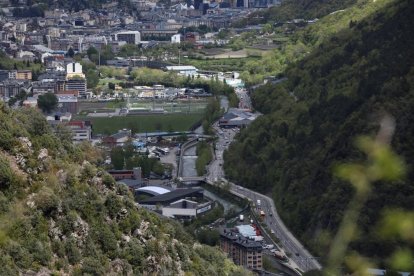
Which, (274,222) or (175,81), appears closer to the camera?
(274,222)

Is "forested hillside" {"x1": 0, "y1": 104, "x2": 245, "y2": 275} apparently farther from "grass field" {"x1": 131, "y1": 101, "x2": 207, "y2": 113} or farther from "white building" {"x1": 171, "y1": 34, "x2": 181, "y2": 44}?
"white building" {"x1": 171, "y1": 34, "x2": 181, "y2": 44}

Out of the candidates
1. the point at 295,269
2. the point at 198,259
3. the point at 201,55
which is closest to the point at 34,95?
the point at 201,55

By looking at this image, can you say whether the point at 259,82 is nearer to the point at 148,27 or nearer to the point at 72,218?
the point at 148,27

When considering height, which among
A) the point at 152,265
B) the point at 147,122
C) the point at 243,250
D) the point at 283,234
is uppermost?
the point at 152,265

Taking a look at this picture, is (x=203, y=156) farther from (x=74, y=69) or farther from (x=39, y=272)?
(x=39, y=272)

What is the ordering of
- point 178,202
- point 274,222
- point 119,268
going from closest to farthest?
point 119,268 → point 274,222 → point 178,202

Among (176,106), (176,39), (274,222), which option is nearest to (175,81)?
(176,106)

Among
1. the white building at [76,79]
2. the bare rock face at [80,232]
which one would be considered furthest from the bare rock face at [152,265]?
the white building at [76,79]

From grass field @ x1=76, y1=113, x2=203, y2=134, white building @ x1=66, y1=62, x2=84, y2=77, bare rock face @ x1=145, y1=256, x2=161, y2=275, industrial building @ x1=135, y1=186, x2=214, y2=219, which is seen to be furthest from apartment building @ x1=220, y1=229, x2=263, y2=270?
white building @ x1=66, y1=62, x2=84, y2=77
